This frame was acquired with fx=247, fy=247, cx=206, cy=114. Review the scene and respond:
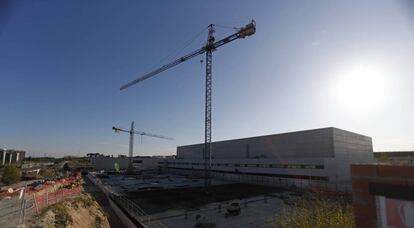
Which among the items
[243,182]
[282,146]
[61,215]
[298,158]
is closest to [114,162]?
[243,182]

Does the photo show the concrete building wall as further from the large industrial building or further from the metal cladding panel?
the large industrial building

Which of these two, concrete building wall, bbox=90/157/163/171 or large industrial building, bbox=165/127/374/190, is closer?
large industrial building, bbox=165/127/374/190

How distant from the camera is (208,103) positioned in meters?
53.8

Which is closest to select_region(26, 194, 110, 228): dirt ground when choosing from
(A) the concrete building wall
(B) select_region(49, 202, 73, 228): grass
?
(B) select_region(49, 202, 73, 228): grass

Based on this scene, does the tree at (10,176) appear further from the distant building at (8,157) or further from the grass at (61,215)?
the distant building at (8,157)

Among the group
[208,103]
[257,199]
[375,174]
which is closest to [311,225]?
[375,174]

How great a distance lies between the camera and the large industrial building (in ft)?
150

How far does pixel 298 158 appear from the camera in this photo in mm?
48406

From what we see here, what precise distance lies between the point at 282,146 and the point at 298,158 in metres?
12.7

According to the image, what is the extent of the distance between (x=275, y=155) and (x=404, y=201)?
59.7 m

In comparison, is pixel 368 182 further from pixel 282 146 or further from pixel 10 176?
pixel 10 176

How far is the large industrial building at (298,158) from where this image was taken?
4569cm

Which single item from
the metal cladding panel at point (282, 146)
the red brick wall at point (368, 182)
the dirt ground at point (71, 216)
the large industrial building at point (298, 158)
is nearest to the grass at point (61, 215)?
the dirt ground at point (71, 216)

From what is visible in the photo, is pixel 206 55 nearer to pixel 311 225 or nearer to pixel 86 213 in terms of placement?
pixel 86 213
